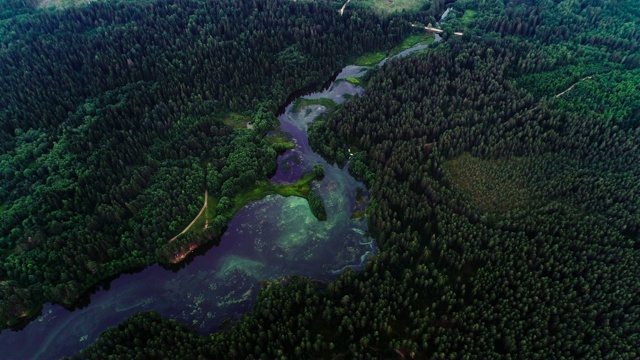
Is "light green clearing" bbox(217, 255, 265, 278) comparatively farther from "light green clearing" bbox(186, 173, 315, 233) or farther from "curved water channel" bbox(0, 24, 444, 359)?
"light green clearing" bbox(186, 173, 315, 233)

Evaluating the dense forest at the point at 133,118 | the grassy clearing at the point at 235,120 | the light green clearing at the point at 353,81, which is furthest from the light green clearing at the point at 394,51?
the grassy clearing at the point at 235,120

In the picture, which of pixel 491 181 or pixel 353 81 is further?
pixel 353 81

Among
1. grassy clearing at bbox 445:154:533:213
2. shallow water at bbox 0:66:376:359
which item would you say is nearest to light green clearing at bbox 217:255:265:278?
shallow water at bbox 0:66:376:359

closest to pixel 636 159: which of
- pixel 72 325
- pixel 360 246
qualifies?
pixel 360 246

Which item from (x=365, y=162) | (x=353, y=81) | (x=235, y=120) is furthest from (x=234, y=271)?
(x=353, y=81)

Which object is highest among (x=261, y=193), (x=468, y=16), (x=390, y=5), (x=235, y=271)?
(x=390, y=5)

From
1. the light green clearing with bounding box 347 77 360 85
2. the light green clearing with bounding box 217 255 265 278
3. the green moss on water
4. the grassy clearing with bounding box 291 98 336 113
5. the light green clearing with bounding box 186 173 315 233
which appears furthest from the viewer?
the light green clearing with bounding box 347 77 360 85

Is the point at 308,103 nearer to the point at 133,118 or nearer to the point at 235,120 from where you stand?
the point at 235,120

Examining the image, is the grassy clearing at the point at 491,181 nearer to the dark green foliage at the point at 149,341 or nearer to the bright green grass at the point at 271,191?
the bright green grass at the point at 271,191
